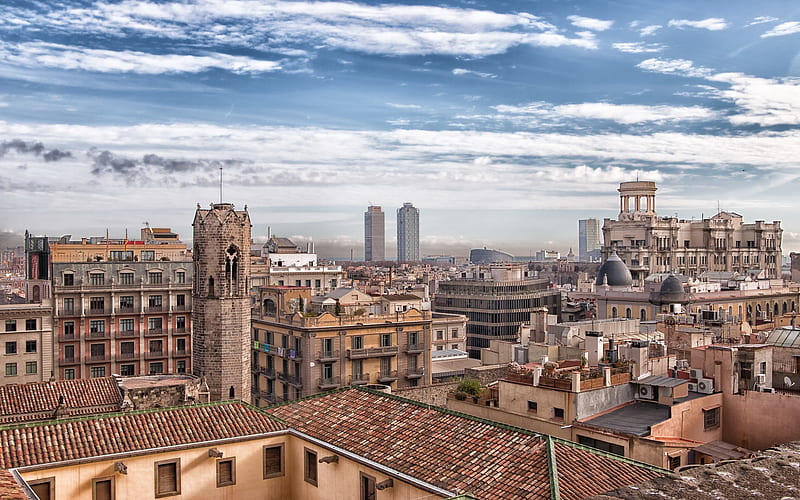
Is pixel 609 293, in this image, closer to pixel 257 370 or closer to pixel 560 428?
pixel 257 370

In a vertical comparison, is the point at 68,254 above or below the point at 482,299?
above

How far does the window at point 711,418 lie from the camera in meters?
28.2

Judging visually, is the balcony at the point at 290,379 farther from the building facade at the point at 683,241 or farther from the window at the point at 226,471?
the building facade at the point at 683,241

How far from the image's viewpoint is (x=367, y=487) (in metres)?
20.3

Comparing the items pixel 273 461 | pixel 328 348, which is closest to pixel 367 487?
pixel 273 461

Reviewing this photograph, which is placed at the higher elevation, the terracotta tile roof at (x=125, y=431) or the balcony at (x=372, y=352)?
the terracotta tile roof at (x=125, y=431)

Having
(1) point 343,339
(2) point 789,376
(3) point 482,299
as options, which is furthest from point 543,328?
(3) point 482,299

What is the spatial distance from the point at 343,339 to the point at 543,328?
1284cm

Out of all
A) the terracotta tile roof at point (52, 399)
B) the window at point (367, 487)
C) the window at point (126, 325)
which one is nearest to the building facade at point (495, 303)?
the window at point (126, 325)

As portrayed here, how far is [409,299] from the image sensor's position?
200 ft

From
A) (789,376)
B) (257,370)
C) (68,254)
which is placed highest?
(68,254)

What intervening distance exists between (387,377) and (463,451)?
32567 millimetres

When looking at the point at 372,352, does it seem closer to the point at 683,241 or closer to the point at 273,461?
the point at 273,461

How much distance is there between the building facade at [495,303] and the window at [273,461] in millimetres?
71785
